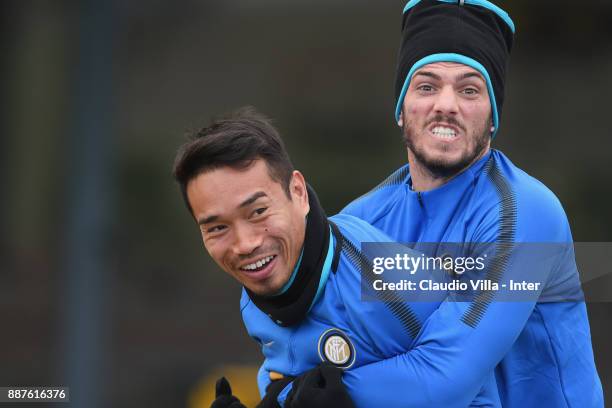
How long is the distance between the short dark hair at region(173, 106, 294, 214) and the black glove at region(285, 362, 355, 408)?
16.7 inches

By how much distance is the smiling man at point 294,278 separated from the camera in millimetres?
2391

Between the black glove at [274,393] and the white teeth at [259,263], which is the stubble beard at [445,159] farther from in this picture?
the black glove at [274,393]

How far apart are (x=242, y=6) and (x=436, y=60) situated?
406 centimetres

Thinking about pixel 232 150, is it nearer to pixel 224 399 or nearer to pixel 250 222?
pixel 250 222

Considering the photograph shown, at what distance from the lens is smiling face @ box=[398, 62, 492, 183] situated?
270cm

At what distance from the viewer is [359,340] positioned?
2.43 metres

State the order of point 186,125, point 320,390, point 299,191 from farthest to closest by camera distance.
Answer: point 186,125 < point 299,191 < point 320,390

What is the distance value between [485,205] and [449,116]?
0.81 feet

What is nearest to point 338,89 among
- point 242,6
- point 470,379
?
point 242,6

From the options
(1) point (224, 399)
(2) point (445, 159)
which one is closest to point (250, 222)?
(1) point (224, 399)

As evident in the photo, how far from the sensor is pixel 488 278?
8.33 ft

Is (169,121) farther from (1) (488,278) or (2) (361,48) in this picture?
(1) (488,278)

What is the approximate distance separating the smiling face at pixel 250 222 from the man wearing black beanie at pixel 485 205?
0.38 meters

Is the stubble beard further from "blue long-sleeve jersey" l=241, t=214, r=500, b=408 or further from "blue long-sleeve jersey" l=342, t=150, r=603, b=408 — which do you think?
"blue long-sleeve jersey" l=241, t=214, r=500, b=408
